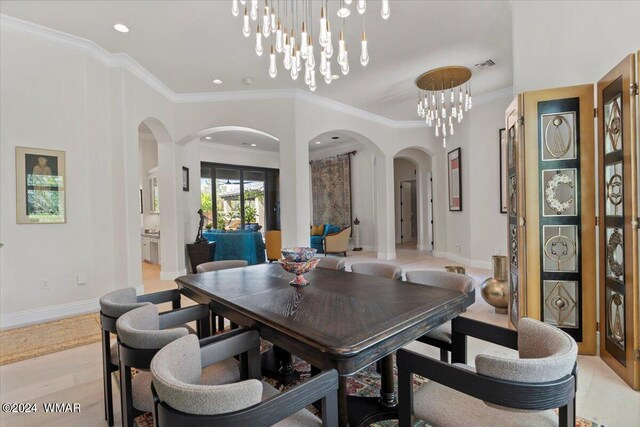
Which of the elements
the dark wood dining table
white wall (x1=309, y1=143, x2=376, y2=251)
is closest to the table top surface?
the dark wood dining table

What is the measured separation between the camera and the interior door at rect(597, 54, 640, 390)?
81.5 inches

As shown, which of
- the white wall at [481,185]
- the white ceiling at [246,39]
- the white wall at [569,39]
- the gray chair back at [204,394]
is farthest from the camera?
the white wall at [481,185]

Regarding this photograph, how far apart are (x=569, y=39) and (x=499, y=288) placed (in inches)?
97.8

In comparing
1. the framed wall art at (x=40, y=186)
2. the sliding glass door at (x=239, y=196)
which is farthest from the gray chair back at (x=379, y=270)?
the sliding glass door at (x=239, y=196)

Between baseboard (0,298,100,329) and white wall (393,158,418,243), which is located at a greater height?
white wall (393,158,418,243)

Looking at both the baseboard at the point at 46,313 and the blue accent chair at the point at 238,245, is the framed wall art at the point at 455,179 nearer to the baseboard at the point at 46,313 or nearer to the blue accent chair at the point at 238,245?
the blue accent chair at the point at 238,245

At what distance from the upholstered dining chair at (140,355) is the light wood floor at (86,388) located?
682mm

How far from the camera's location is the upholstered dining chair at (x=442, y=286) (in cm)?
194

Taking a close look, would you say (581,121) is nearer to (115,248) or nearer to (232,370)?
(232,370)

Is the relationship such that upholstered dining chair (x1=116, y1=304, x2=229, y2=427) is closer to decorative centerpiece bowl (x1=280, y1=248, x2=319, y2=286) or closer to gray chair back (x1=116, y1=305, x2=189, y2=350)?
gray chair back (x1=116, y1=305, x2=189, y2=350)

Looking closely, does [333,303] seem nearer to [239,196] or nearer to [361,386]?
[361,386]

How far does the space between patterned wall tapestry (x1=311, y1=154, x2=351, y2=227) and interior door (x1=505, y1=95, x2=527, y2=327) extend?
6.60 meters

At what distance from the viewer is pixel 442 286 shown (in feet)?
7.33

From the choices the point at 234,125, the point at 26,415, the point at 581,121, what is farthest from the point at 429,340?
the point at 234,125
